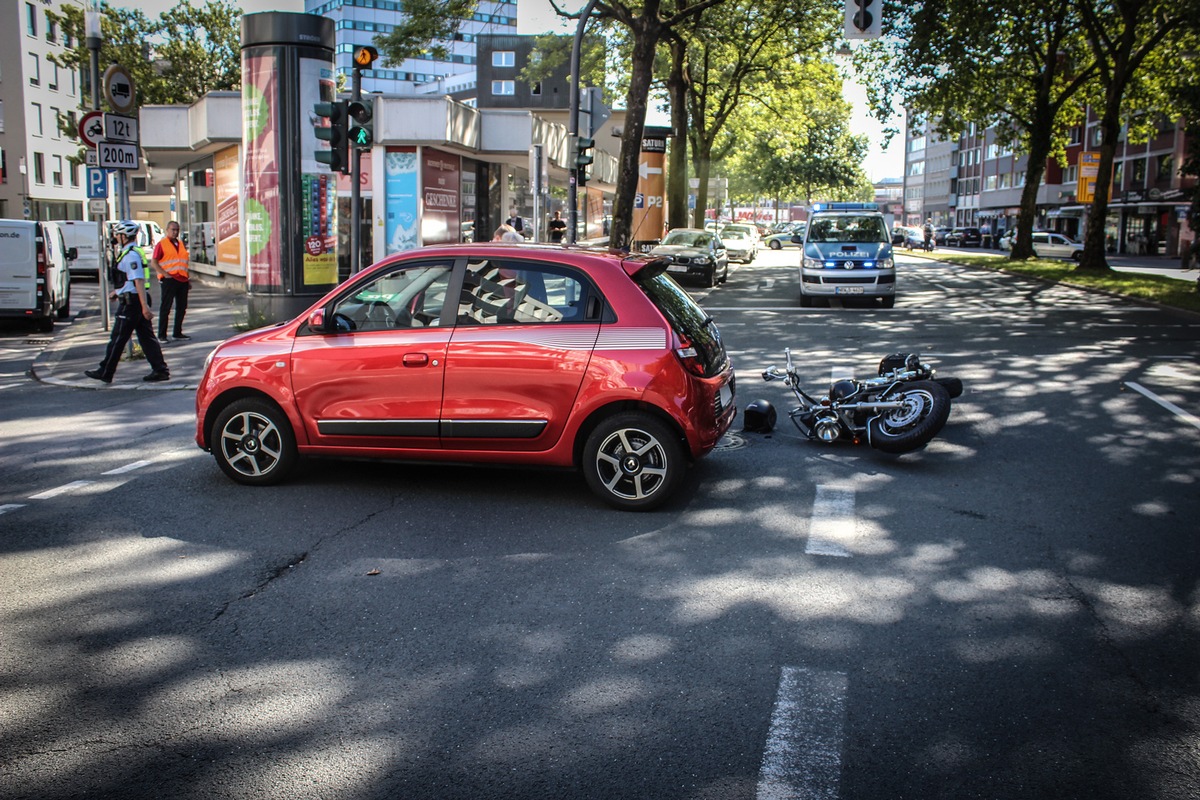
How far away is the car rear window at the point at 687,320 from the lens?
23.2 feet

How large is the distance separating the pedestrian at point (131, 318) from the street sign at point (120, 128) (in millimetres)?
3226

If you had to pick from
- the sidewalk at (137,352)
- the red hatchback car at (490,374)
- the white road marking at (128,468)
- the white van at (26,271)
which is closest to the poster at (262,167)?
the sidewalk at (137,352)

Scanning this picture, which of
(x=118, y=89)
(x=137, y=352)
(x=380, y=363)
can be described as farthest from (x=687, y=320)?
(x=118, y=89)

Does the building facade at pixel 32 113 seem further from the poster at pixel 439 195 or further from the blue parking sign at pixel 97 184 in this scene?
the blue parking sign at pixel 97 184

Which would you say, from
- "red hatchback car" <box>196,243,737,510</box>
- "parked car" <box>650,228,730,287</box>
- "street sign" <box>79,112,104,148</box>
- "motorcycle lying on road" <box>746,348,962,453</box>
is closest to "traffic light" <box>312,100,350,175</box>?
"street sign" <box>79,112,104,148</box>

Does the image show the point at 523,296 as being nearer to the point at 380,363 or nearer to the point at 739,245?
the point at 380,363

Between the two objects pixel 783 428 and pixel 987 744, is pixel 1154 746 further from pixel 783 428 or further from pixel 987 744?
pixel 783 428

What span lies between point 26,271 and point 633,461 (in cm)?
1587

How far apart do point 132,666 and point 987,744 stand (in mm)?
3282

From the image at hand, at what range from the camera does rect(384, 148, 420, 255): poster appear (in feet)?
94.9

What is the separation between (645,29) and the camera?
28.1 metres

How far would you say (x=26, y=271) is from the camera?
19.0 meters

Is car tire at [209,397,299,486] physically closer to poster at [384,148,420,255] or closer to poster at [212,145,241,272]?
poster at [384,148,420,255]

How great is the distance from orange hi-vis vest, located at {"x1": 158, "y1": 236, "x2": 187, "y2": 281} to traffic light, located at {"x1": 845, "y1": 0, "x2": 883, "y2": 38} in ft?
34.9
